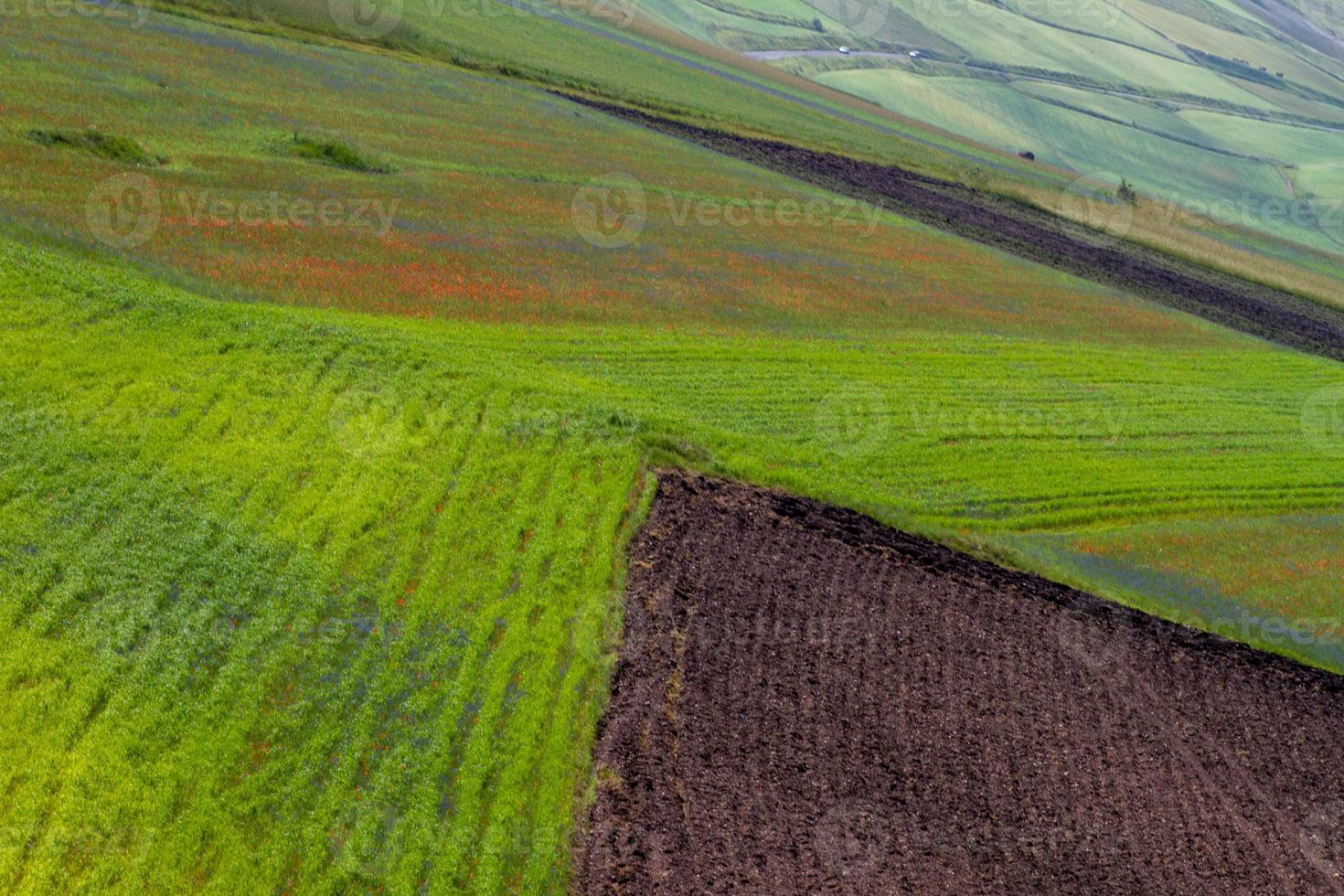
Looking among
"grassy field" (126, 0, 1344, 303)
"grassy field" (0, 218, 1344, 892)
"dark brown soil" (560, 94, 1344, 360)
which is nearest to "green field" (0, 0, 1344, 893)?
"grassy field" (0, 218, 1344, 892)

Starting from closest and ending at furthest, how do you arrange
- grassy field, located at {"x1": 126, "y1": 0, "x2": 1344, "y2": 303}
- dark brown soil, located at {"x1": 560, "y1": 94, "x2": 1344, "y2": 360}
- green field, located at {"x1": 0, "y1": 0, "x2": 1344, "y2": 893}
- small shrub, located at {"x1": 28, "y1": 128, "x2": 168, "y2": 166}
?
green field, located at {"x1": 0, "y1": 0, "x2": 1344, "y2": 893} < small shrub, located at {"x1": 28, "y1": 128, "x2": 168, "y2": 166} < dark brown soil, located at {"x1": 560, "y1": 94, "x2": 1344, "y2": 360} < grassy field, located at {"x1": 126, "y1": 0, "x2": 1344, "y2": 303}

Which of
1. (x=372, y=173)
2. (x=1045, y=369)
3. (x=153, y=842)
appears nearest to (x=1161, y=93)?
(x=1045, y=369)

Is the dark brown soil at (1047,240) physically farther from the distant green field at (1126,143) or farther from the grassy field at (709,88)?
the distant green field at (1126,143)

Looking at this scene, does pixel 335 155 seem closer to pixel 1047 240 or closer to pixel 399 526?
pixel 399 526

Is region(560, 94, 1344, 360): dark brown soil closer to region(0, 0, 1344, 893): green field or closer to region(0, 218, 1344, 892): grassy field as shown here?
region(0, 0, 1344, 893): green field

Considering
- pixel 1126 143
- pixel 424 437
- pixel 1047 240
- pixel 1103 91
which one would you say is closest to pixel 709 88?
pixel 1047 240

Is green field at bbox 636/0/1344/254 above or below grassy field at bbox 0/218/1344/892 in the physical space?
above
